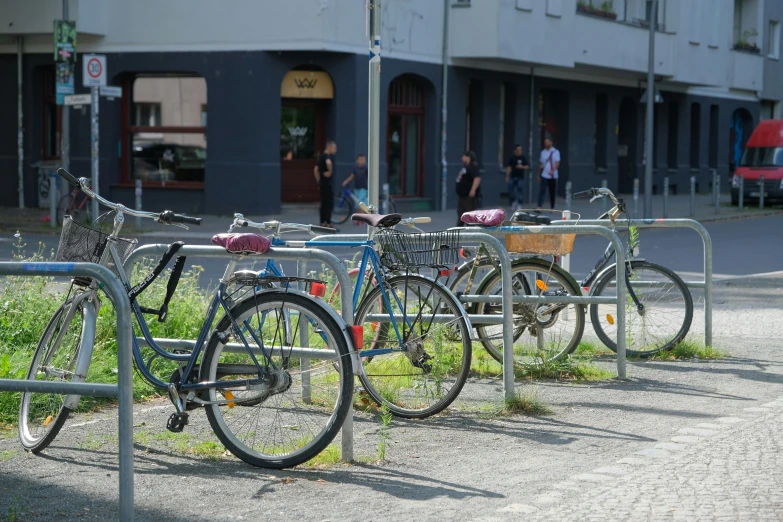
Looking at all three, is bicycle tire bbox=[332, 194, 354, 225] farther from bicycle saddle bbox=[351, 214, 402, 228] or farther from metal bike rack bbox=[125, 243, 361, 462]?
metal bike rack bbox=[125, 243, 361, 462]

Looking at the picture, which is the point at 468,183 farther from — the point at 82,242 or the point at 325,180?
the point at 82,242

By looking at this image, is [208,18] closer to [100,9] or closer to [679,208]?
[100,9]

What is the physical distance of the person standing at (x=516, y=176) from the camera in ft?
105

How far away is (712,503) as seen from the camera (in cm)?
511

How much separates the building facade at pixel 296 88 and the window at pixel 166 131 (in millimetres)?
32

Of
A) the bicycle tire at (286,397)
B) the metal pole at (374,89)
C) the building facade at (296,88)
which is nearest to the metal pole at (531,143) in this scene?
the building facade at (296,88)

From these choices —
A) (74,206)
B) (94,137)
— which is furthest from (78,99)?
(74,206)

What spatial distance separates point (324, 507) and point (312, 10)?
22.8m

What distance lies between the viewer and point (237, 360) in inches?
242

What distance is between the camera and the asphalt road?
1747 cm

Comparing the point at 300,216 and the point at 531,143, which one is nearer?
the point at 300,216

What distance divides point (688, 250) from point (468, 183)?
Result: 4212mm

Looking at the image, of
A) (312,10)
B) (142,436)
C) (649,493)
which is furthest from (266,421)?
(312,10)

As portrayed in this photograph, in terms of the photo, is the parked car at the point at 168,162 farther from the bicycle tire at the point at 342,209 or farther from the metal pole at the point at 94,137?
the metal pole at the point at 94,137
